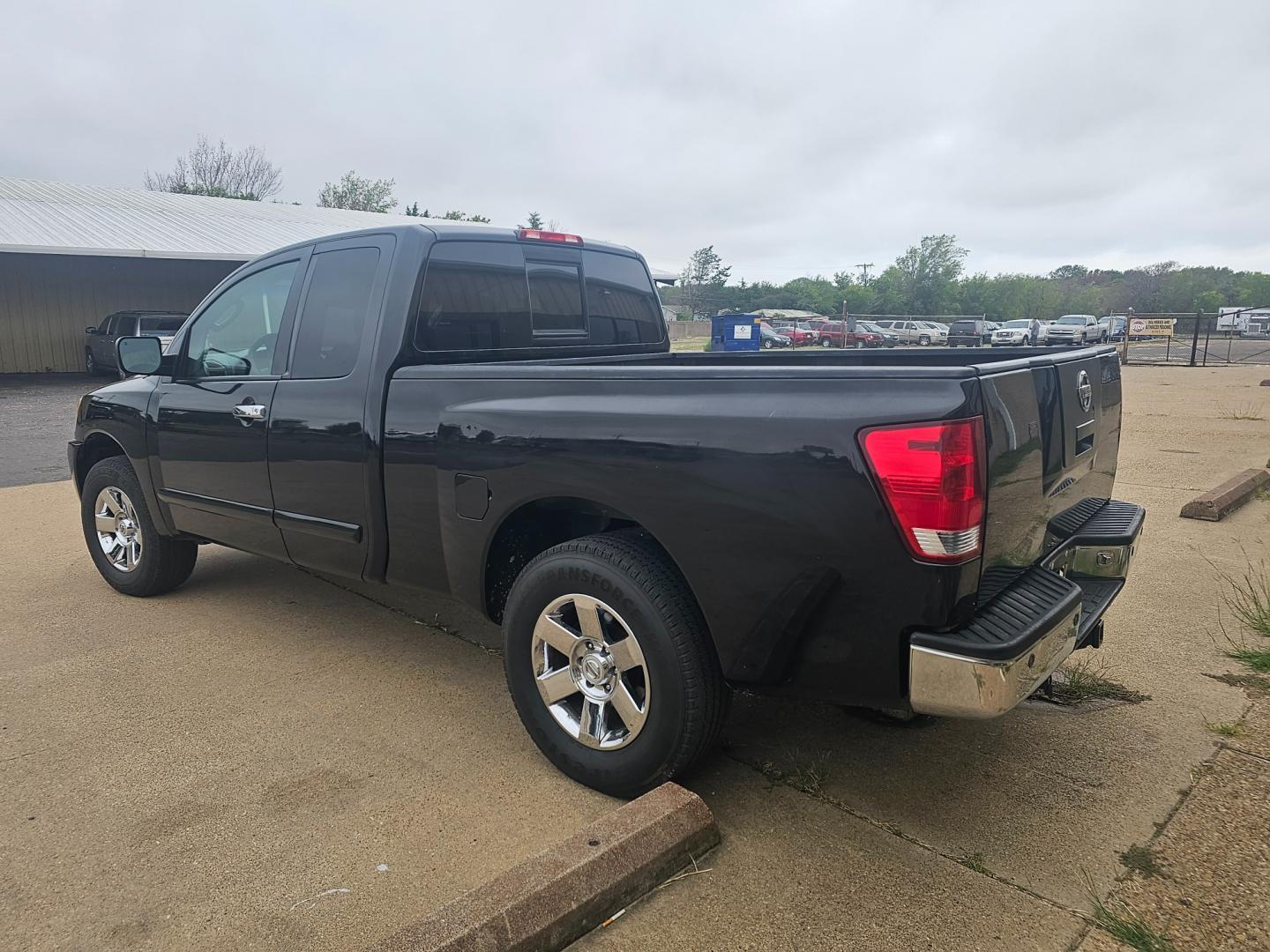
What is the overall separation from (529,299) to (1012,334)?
40420 millimetres

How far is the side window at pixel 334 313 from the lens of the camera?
3691 mm

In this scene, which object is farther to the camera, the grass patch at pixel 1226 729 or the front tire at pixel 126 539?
the front tire at pixel 126 539

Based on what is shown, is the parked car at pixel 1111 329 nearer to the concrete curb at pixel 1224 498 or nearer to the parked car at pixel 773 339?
the parked car at pixel 773 339

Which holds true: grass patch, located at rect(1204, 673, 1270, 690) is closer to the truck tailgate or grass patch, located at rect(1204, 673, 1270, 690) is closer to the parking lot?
the parking lot

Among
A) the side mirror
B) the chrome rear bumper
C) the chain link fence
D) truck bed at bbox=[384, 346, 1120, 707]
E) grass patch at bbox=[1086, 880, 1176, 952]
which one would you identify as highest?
the side mirror

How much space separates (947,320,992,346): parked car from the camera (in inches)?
1439

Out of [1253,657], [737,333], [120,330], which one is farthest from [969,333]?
[1253,657]

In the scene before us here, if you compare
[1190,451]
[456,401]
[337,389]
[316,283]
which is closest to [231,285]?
[316,283]

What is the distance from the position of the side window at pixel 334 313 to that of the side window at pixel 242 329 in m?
0.22

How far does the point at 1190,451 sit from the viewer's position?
955 centimetres

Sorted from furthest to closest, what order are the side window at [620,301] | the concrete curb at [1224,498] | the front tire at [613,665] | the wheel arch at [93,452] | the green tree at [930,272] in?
the green tree at [930,272], the concrete curb at [1224,498], the wheel arch at [93,452], the side window at [620,301], the front tire at [613,665]

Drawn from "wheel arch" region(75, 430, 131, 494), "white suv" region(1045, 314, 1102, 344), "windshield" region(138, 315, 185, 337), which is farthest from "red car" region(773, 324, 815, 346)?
"wheel arch" region(75, 430, 131, 494)

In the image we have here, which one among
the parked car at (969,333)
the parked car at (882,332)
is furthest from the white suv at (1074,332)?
the parked car at (882,332)

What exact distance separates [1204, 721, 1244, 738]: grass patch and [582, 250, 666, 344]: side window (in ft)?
9.73
